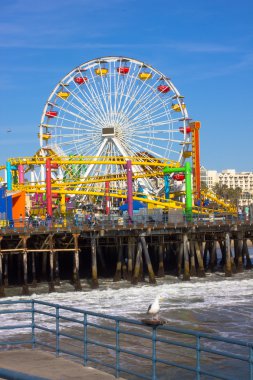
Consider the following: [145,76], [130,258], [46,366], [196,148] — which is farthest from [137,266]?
[196,148]

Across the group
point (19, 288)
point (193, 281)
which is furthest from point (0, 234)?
point (193, 281)

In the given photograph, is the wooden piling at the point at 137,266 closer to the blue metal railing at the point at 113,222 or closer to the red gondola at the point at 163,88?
the blue metal railing at the point at 113,222

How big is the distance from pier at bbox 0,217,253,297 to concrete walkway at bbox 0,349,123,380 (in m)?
22.1

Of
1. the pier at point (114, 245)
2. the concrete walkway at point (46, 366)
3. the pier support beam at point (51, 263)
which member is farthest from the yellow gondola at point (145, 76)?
the concrete walkway at point (46, 366)

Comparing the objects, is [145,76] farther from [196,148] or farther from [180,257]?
[180,257]

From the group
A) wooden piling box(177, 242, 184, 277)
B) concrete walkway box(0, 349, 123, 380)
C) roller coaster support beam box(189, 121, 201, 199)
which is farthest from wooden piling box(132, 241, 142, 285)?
concrete walkway box(0, 349, 123, 380)

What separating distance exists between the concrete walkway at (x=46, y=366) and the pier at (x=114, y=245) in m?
22.1

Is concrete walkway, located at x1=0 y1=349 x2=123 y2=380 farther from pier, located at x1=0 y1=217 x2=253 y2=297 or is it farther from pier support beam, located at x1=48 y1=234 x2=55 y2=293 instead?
pier support beam, located at x1=48 y1=234 x2=55 y2=293

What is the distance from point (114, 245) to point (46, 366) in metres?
31.2

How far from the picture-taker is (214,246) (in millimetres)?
45969

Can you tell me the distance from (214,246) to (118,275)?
9.00 meters

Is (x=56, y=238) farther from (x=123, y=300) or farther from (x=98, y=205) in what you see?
(x=98, y=205)

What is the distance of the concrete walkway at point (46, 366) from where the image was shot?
10.2 meters

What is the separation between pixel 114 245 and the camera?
42094mm
